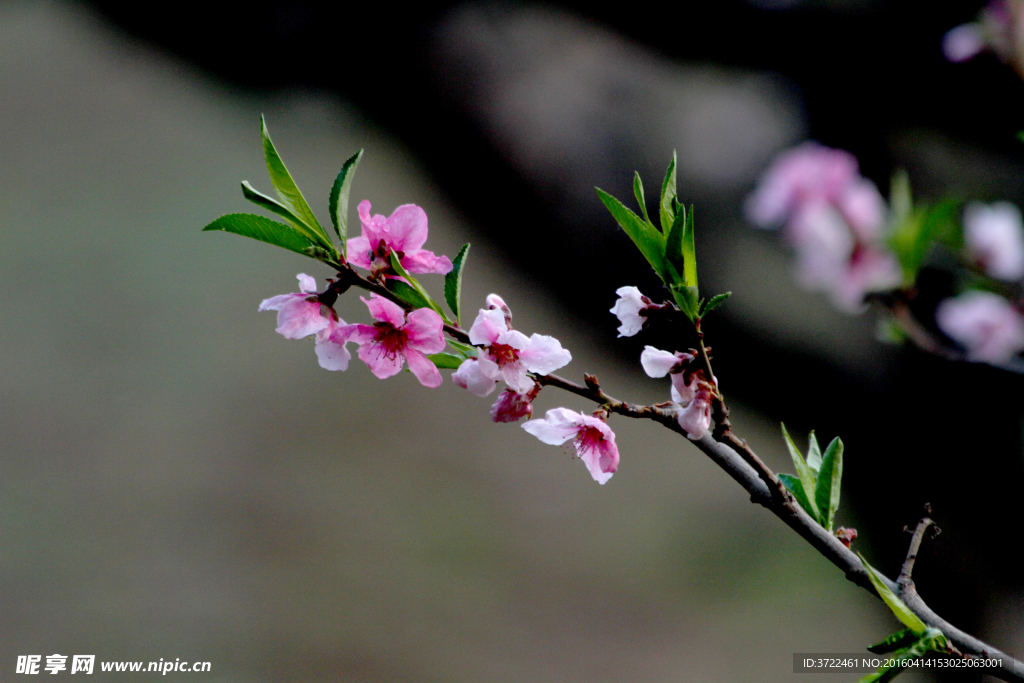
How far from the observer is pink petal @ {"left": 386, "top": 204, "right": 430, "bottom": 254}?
1.32 feet

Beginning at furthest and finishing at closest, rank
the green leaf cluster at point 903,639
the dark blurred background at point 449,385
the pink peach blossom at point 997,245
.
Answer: the dark blurred background at point 449,385
the pink peach blossom at point 997,245
the green leaf cluster at point 903,639

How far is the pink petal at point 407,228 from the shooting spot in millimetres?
401

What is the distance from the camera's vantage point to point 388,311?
391 millimetres

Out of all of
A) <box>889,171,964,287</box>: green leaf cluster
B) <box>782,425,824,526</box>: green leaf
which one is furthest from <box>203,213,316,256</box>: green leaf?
<box>889,171,964,287</box>: green leaf cluster

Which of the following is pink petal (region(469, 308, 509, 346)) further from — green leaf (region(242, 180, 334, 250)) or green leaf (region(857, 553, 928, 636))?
green leaf (region(857, 553, 928, 636))

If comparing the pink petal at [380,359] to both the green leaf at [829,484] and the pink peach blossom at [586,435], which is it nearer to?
the pink peach blossom at [586,435]

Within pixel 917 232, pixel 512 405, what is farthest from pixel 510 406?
pixel 917 232

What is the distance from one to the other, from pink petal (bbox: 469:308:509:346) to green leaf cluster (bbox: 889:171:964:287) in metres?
0.51

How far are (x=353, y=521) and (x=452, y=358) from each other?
5.29 ft

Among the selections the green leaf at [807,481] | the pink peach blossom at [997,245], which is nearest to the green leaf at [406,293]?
the green leaf at [807,481]

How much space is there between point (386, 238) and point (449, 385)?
5.71ft

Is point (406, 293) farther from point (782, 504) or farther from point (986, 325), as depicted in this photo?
point (986, 325)

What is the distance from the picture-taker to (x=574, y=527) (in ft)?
6.48

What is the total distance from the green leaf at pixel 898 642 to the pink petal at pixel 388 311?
338mm
